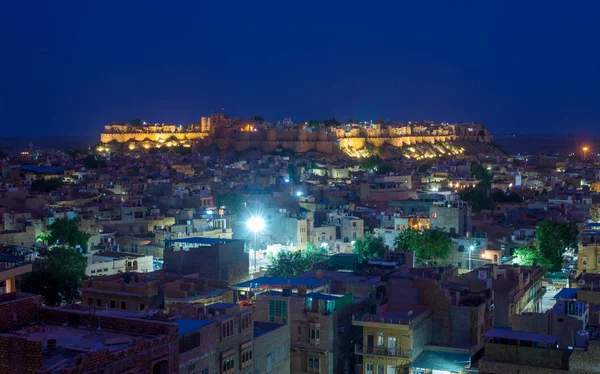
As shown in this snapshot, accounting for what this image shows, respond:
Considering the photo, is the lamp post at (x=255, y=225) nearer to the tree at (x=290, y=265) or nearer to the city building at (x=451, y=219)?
the tree at (x=290, y=265)

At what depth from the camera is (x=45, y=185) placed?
55.9 metres

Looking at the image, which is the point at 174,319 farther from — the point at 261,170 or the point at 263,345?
the point at 261,170

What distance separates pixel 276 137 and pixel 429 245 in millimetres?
76350

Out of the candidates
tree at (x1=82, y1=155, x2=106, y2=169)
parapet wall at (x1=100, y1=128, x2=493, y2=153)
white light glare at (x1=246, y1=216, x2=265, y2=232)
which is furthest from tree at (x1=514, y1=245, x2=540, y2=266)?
parapet wall at (x1=100, y1=128, x2=493, y2=153)

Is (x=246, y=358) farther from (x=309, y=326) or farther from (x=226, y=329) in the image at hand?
(x=309, y=326)

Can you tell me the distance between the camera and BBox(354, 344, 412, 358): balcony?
56.2 feet

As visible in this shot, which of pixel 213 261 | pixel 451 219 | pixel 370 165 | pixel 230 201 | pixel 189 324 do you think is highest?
pixel 370 165

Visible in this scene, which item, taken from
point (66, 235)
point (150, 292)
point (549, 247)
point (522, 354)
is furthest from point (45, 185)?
point (522, 354)

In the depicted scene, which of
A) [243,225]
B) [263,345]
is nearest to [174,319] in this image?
[263,345]

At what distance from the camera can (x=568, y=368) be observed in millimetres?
13445

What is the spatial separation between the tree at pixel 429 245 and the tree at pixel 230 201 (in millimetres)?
12050

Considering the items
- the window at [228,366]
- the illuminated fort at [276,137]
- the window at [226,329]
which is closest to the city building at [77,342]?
the window at [226,329]

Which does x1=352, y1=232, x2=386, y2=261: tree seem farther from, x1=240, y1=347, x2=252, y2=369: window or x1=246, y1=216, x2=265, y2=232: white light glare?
x1=240, y1=347, x2=252, y2=369: window

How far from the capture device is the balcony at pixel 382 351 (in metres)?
17.1
